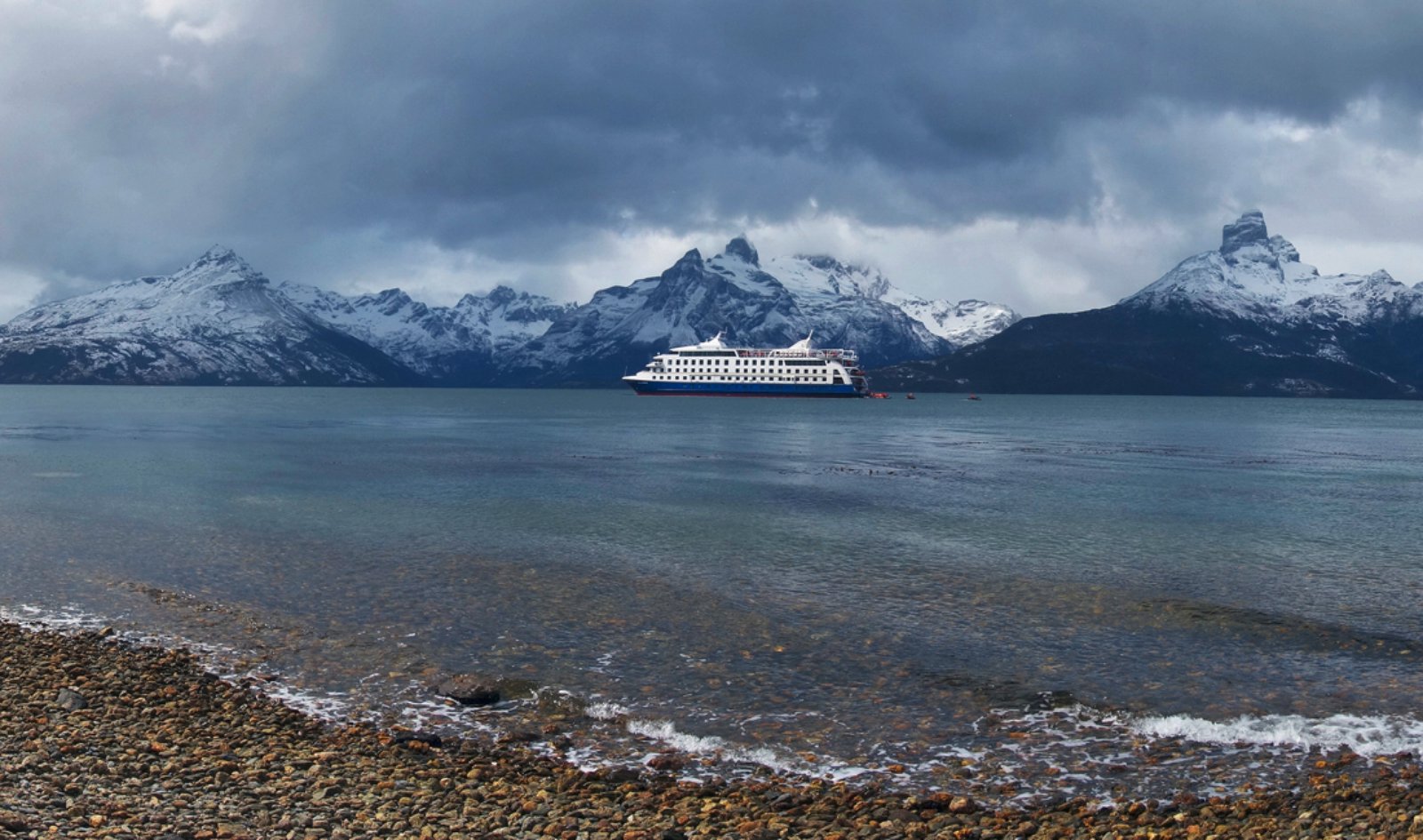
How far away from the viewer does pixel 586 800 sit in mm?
17094

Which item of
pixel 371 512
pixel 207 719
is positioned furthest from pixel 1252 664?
pixel 371 512

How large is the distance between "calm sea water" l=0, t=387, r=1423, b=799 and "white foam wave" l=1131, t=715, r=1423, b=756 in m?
0.09

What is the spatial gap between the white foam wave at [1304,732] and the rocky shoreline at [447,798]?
3.08ft

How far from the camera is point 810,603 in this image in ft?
111

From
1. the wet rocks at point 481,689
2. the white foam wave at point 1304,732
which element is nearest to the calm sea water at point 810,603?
the white foam wave at point 1304,732

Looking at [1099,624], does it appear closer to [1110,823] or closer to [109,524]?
[1110,823]

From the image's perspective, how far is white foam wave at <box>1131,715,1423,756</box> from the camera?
20.5 m

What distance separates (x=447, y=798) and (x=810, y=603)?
60.1 ft

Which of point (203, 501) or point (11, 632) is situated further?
point (203, 501)

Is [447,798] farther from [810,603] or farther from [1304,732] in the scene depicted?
[810,603]

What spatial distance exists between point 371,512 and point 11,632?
27.4 metres

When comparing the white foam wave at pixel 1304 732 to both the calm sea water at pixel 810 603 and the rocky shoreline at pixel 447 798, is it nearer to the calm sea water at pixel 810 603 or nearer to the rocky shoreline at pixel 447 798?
the calm sea water at pixel 810 603

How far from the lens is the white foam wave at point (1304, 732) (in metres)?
20.5

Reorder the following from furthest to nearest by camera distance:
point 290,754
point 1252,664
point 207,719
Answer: point 1252,664 < point 207,719 < point 290,754
